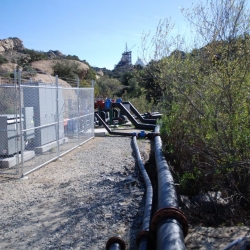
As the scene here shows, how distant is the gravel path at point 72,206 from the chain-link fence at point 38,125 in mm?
698

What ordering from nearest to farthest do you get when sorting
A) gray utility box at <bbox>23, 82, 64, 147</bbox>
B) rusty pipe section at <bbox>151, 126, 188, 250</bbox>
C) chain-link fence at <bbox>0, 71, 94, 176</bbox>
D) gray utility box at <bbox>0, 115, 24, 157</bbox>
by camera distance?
rusty pipe section at <bbox>151, 126, 188, 250</bbox> → chain-link fence at <bbox>0, 71, 94, 176</bbox> → gray utility box at <bbox>0, 115, 24, 157</bbox> → gray utility box at <bbox>23, 82, 64, 147</bbox>

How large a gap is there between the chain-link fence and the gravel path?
70cm

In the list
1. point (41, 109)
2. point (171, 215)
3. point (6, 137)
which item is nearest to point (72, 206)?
point (171, 215)

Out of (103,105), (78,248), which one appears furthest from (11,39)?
(78,248)

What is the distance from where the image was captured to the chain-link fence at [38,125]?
7.92 meters

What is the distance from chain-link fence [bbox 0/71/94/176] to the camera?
7.92m

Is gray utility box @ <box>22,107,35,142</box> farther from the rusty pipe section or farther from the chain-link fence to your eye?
the rusty pipe section

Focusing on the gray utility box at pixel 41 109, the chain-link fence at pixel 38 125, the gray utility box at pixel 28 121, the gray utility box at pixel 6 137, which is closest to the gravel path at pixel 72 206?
the chain-link fence at pixel 38 125

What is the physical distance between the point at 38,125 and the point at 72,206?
4.58 meters

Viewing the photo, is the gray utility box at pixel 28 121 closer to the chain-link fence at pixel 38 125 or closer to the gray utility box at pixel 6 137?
the chain-link fence at pixel 38 125

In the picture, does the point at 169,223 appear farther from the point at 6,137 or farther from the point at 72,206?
the point at 6,137

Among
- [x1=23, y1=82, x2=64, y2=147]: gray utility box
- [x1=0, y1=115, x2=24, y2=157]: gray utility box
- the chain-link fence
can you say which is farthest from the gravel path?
[x1=23, y1=82, x2=64, y2=147]: gray utility box

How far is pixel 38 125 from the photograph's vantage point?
31.7ft

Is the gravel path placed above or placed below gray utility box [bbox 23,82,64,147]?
below
